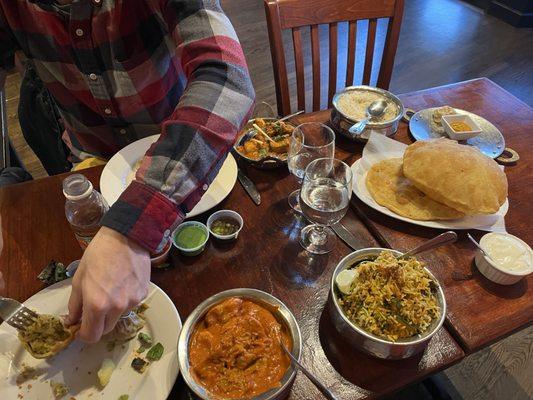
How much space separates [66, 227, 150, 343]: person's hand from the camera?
745 millimetres

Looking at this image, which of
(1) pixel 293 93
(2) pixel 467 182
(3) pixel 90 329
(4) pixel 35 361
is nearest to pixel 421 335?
(2) pixel 467 182

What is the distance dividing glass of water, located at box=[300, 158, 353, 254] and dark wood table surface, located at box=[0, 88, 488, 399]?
35 millimetres

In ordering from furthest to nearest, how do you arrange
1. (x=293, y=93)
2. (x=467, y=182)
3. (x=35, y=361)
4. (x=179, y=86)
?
1. (x=293, y=93)
2. (x=179, y=86)
3. (x=467, y=182)
4. (x=35, y=361)

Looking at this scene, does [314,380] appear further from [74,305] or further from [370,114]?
[370,114]

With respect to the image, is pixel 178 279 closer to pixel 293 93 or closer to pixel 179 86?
pixel 179 86

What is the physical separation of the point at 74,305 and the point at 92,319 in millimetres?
102

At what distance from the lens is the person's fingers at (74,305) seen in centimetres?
80

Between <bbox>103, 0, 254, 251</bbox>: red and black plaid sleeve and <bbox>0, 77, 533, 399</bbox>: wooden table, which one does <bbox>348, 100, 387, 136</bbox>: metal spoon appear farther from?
<bbox>103, 0, 254, 251</bbox>: red and black plaid sleeve

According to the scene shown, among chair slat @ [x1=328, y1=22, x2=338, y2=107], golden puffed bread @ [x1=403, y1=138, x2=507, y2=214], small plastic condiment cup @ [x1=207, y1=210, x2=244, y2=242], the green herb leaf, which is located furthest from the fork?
chair slat @ [x1=328, y1=22, x2=338, y2=107]

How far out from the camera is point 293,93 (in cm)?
367

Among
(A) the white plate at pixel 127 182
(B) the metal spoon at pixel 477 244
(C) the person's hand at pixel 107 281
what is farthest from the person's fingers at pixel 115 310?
(B) the metal spoon at pixel 477 244

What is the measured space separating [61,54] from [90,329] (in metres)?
1.04

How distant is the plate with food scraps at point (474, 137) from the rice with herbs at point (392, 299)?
0.74 metres

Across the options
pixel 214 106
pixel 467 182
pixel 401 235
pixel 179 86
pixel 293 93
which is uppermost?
pixel 214 106
